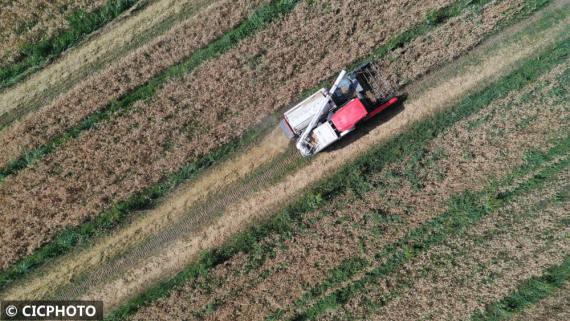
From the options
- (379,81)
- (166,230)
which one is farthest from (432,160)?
(166,230)

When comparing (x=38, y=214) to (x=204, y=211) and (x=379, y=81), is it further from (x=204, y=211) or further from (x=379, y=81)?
(x=379, y=81)

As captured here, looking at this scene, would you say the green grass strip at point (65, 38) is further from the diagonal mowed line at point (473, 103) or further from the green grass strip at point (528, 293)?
the green grass strip at point (528, 293)

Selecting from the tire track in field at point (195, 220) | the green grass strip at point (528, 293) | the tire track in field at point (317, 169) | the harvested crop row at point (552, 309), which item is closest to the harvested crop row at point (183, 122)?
the tire track in field at point (195, 220)

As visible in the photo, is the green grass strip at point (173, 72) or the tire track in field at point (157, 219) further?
the tire track in field at point (157, 219)

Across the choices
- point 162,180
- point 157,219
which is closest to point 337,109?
point 162,180

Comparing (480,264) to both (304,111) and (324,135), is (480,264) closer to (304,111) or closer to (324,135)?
(324,135)

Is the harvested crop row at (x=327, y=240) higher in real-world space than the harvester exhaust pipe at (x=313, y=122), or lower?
lower

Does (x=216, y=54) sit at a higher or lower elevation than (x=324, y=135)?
higher
